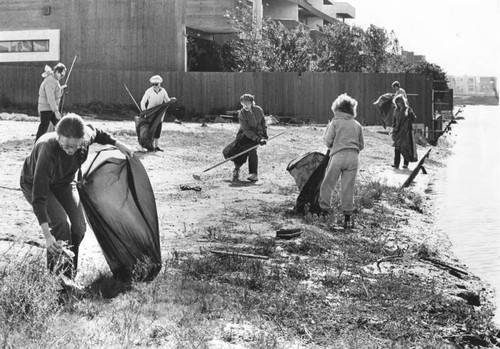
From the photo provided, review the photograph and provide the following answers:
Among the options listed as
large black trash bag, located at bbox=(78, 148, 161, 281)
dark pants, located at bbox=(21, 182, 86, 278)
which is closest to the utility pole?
large black trash bag, located at bbox=(78, 148, 161, 281)

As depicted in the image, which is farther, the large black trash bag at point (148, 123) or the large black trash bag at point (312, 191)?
the large black trash bag at point (148, 123)

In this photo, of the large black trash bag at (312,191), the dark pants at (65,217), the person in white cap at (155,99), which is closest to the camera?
the dark pants at (65,217)

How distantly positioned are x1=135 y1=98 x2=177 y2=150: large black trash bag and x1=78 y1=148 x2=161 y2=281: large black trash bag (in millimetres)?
10928

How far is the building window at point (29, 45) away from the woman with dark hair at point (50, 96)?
80.3 ft

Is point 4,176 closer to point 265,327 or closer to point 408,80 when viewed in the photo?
point 265,327

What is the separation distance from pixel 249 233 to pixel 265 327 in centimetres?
403

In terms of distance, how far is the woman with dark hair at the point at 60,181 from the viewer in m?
6.08

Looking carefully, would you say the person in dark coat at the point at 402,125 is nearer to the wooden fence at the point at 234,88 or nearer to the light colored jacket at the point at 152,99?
the light colored jacket at the point at 152,99

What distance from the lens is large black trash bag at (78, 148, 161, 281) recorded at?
686cm

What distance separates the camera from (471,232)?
14.3m

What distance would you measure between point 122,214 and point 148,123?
36.9ft

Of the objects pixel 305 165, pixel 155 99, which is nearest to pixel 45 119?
pixel 155 99

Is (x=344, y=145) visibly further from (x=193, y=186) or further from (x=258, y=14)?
(x=258, y=14)

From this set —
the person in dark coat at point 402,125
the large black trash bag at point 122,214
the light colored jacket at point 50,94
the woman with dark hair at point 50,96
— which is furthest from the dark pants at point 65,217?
the person in dark coat at point 402,125
